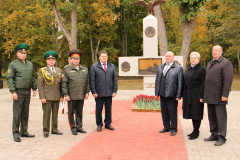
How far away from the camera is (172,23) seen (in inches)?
1240

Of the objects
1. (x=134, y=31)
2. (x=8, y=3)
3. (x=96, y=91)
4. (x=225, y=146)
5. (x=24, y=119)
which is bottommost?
(x=225, y=146)

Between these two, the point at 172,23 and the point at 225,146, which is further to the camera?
the point at 172,23

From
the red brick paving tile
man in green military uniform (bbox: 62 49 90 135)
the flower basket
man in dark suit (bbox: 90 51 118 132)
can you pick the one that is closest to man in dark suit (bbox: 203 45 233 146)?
the red brick paving tile

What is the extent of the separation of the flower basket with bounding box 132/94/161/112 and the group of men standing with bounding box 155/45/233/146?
2.60 meters

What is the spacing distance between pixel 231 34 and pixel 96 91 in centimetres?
1836

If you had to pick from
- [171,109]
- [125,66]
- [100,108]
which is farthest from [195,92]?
[125,66]

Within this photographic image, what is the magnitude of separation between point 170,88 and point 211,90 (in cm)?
93

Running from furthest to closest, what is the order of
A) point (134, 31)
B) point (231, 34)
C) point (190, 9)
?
1. point (134, 31)
2. point (231, 34)
3. point (190, 9)

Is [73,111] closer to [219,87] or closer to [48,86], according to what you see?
[48,86]

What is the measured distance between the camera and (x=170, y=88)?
18.1 ft

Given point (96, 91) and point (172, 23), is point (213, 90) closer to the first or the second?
point (96, 91)

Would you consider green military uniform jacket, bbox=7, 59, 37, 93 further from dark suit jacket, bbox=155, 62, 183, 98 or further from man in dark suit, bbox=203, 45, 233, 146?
man in dark suit, bbox=203, 45, 233, 146

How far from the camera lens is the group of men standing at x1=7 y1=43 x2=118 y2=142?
5262 millimetres

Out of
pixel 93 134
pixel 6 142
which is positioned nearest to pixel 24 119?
pixel 6 142
